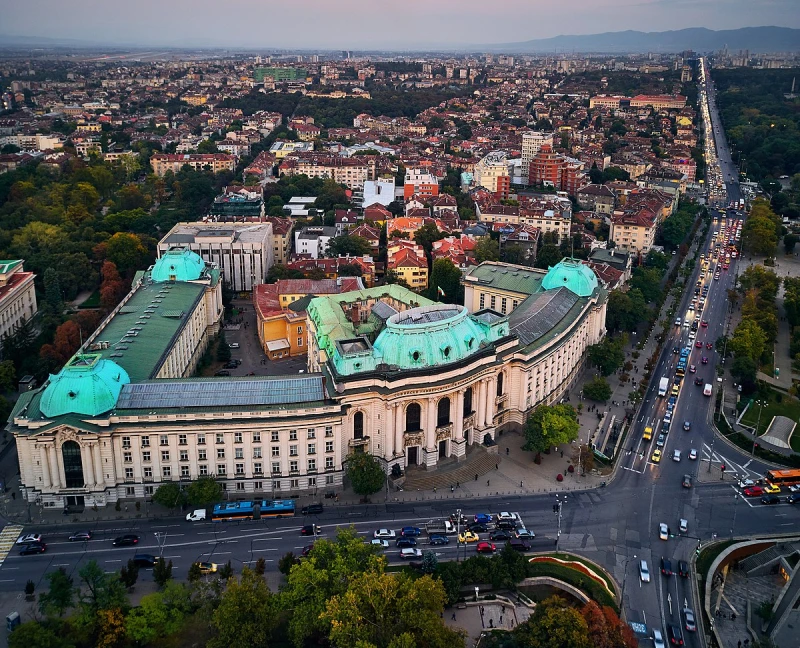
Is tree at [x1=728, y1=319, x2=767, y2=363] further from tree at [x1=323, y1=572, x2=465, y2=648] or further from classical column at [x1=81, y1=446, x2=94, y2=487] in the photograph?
classical column at [x1=81, y1=446, x2=94, y2=487]

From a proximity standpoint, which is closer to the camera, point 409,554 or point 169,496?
point 409,554

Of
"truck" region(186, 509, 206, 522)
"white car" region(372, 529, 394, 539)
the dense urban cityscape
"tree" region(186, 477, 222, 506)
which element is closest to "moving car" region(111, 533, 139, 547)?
the dense urban cityscape

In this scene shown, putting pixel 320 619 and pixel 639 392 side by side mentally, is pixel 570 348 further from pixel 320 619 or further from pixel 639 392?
pixel 320 619

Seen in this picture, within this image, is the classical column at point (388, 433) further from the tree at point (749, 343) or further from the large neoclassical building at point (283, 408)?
the tree at point (749, 343)

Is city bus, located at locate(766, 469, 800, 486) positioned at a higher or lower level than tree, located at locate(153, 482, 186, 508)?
lower

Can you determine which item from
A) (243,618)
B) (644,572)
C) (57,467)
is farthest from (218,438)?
(644,572)

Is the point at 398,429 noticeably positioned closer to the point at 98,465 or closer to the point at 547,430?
the point at 547,430
